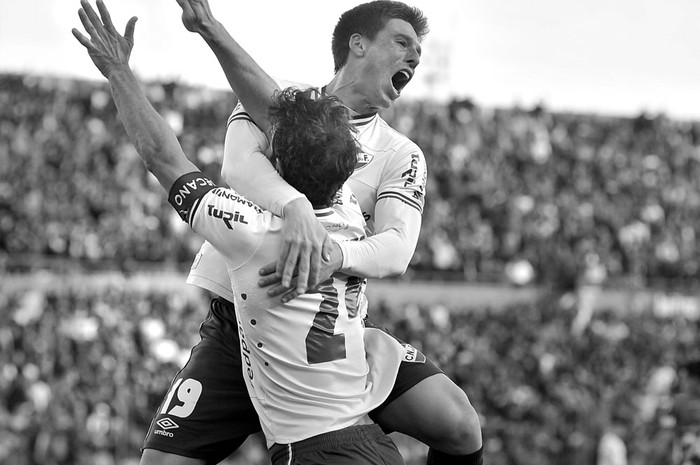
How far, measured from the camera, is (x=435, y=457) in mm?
4473

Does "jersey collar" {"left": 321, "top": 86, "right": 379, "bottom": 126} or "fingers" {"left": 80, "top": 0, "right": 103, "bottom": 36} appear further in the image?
"jersey collar" {"left": 321, "top": 86, "right": 379, "bottom": 126}

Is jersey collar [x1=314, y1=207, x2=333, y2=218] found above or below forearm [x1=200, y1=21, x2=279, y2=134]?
below

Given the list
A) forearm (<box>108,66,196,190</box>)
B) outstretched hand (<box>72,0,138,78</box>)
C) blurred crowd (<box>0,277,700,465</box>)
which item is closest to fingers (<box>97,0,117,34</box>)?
outstretched hand (<box>72,0,138,78</box>)

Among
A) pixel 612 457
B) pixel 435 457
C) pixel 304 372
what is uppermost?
pixel 304 372

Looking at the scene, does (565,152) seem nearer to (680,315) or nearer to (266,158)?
(680,315)

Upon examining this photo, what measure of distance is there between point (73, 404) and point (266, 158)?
36.2 ft

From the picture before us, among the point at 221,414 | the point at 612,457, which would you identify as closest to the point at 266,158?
the point at 221,414

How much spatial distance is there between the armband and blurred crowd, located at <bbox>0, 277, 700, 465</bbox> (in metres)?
8.74

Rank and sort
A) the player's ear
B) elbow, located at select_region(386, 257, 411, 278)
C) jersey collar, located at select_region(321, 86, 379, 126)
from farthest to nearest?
the player's ear, jersey collar, located at select_region(321, 86, 379, 126), elbow, located at select_region(386, 257, 411, 278)

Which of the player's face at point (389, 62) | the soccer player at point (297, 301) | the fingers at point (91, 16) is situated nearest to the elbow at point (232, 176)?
the soccer player at point (297, 301)

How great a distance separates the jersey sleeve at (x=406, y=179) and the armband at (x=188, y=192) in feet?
2.76

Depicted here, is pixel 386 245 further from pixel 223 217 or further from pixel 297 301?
pixel 223 217

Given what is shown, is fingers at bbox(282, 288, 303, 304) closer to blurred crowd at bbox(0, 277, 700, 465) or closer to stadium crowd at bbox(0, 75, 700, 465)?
stadium crowd at bbox(0, 75, 700, 465)

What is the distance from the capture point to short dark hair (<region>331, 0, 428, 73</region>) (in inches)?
189
